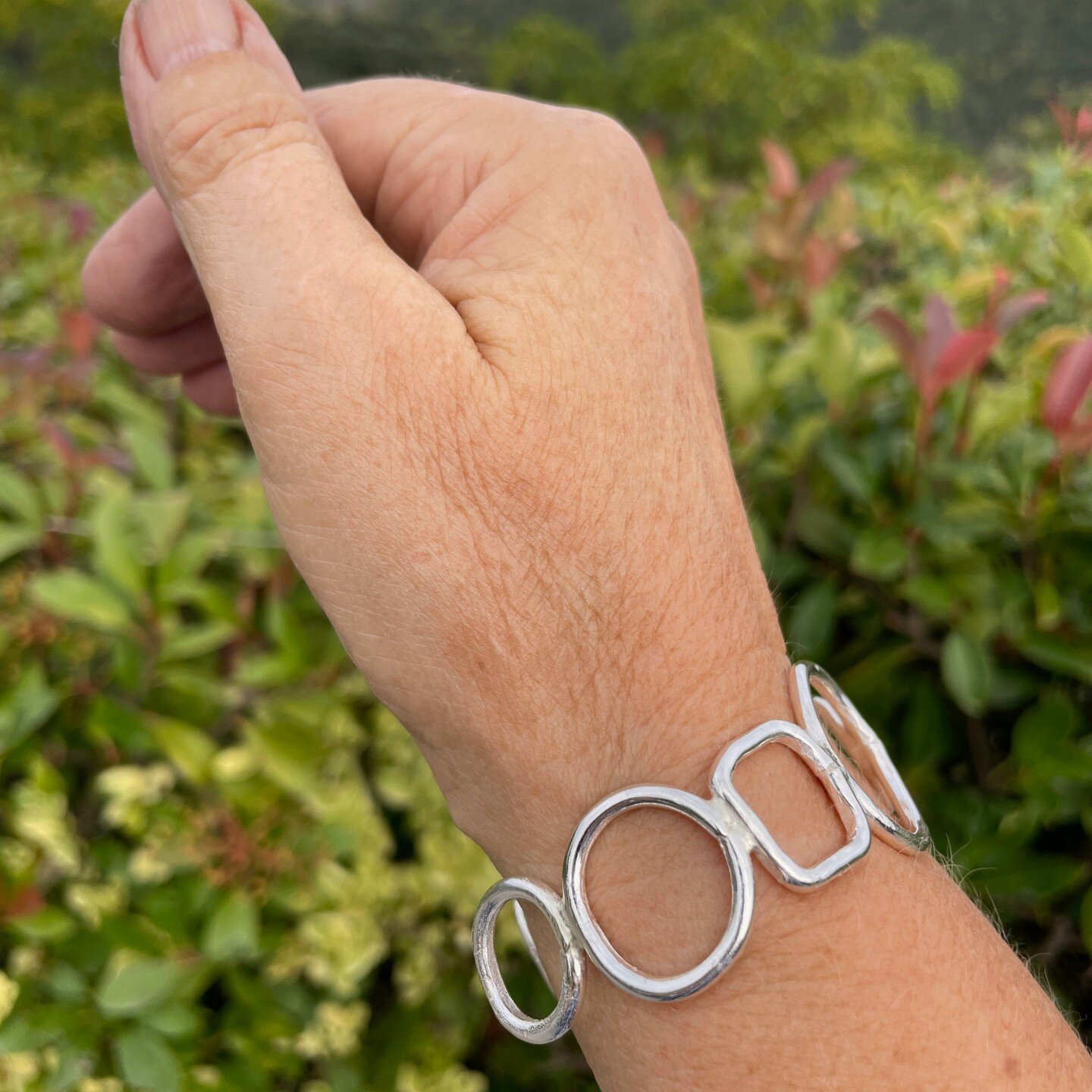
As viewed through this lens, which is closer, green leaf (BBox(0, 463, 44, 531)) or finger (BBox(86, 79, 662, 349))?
finger (BBox(86, 79, 662, 349))

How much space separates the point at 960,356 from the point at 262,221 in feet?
2.44

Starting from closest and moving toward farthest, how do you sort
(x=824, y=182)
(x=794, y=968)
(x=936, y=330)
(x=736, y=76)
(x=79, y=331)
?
1. (x=794, y=968)
2. (x=936, y=330)
3. (x=79, y=331)
4. (x=824, y=182)
5. (x=736, y=76)

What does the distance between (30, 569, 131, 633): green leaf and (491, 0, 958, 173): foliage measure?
22.7 ft

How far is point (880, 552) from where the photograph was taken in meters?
0.98

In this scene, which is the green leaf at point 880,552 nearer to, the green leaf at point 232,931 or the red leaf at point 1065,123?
the green leaf at point 232,931

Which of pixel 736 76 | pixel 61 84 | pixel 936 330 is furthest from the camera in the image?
pixel 736 76

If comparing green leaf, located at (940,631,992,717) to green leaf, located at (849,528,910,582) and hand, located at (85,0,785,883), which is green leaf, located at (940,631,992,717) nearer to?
green leaf, located at (849,528,910,582)

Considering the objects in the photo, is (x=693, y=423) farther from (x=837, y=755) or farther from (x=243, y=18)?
(x=243, y=18)

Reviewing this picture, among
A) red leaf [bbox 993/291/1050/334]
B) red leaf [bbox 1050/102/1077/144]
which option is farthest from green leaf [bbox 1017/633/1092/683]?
red leaf [bbox 1050/102/1077/144]

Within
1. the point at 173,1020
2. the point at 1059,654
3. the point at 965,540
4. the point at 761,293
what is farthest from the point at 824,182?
the point at 173,1020

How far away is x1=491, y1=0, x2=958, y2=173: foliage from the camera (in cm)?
710

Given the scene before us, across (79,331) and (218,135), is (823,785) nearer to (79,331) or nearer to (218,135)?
(218,135)

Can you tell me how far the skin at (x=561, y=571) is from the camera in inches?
26.4

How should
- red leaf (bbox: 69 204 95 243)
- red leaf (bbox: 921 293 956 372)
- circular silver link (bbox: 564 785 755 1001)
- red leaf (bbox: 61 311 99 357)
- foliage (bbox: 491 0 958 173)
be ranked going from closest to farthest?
circular silver link (bbox: 564 785 755 1001)
red leaf (bbox: 921 293 956 372)
red leaf (bbox: 61 311 99 357)
red leaf (bbox: 69 204 95 243)
foliage (bbox: 491 0 958 173)
